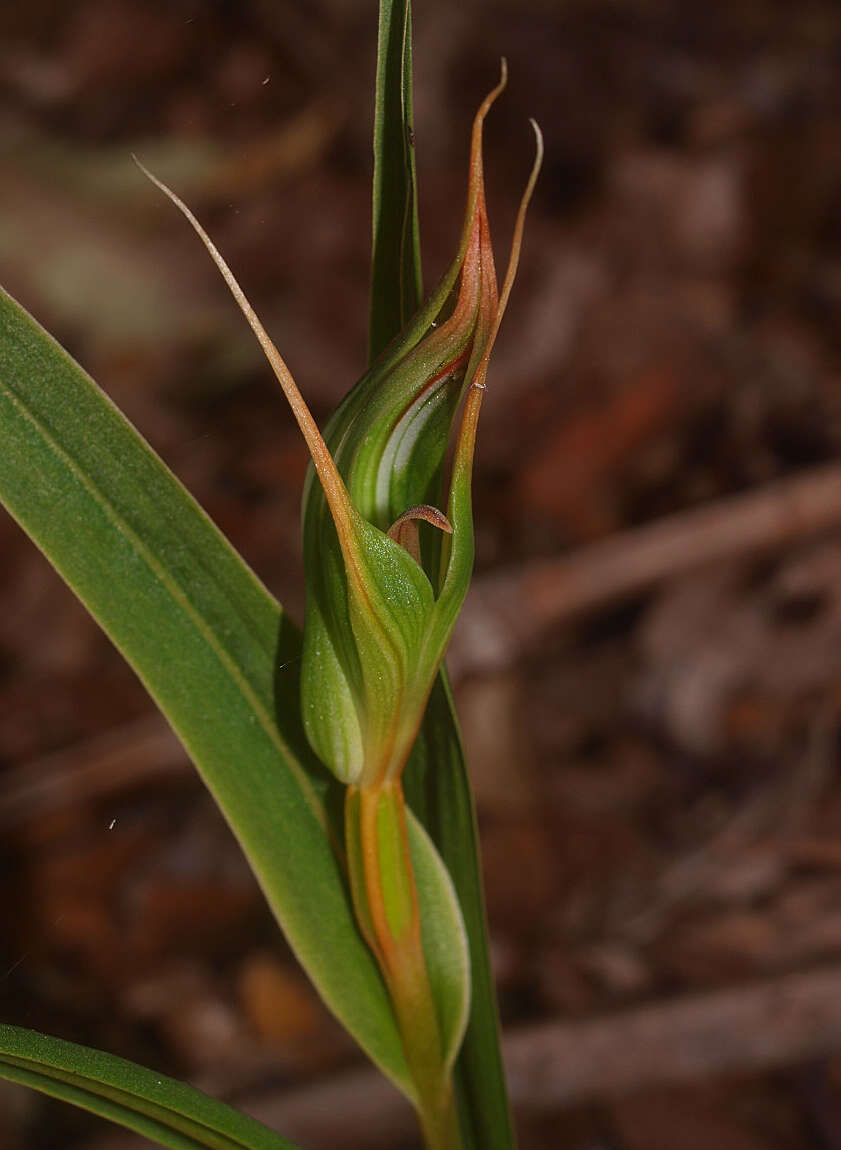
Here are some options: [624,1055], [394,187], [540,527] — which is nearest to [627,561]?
[540,527]

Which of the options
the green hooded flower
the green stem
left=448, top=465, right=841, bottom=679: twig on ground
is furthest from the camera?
left=448, top=465, right=841, bottom=679: twig on ground

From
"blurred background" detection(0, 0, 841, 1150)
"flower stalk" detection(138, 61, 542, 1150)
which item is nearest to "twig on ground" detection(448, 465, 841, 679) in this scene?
"blurred background" detection(0, 0, 841, 1150)

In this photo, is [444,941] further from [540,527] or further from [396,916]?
[540,527]

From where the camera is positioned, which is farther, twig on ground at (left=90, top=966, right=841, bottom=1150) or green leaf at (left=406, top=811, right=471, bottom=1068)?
twig on ground at (left=90, top=966, right=841, bottom=1150)

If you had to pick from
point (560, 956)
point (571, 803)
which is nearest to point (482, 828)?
point (571, 803)

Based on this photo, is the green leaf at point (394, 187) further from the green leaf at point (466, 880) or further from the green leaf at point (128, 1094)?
the green leaf at point (128, 1094)

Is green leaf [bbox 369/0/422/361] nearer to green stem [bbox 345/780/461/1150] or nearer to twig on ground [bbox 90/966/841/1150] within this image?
green stem [bbox 345/780/461/1150]

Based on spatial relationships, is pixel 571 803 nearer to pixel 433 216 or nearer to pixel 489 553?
pixel 489 553
